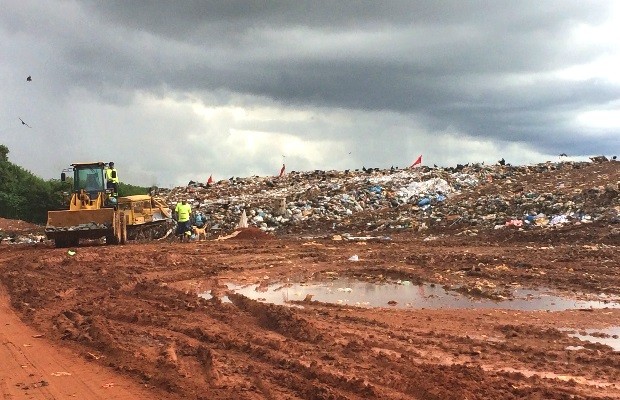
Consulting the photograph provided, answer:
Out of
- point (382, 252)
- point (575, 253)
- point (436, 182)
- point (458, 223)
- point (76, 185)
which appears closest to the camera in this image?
point (575, 253)

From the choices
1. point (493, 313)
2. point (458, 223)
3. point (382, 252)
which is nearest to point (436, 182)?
point (458, 223)

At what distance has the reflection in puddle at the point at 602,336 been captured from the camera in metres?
6.27

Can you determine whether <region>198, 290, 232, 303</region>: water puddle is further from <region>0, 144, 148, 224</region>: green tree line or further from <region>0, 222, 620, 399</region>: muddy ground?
<region>0, 144, 148, 224</region>: green tree line

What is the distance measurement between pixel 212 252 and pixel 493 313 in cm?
837

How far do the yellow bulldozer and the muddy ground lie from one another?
2.85 meters

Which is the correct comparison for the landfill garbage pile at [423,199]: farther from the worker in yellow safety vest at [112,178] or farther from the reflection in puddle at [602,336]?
the reflection in puddle at [602,336]

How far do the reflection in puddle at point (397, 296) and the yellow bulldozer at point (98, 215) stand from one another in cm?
753

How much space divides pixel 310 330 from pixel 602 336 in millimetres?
3282

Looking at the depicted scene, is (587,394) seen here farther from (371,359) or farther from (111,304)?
(111,304)

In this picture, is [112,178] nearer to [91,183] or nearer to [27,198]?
[91,183]

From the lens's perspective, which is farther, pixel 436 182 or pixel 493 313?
pixel 436 182

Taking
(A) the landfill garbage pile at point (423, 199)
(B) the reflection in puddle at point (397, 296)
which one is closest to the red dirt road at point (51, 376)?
(B) the reflection in puddle at point (397, 296)

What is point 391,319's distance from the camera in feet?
23.8

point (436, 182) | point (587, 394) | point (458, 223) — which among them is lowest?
point (587, 394)
